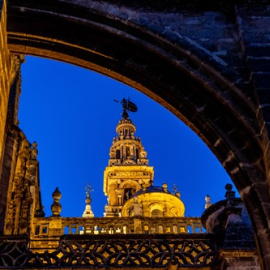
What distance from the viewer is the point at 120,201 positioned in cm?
3225

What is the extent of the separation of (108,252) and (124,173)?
25.1m

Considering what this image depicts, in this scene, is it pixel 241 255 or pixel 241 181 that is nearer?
pixel 241 181

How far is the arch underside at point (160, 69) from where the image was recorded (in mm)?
5730

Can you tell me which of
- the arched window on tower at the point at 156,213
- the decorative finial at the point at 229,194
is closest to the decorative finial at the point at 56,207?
the decorative finial at the point at 229,194

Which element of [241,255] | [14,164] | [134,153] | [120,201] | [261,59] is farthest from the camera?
[134,153]

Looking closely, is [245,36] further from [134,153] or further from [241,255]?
[134,153]

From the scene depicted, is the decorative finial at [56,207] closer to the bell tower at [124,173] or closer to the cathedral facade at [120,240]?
the cathedral facade at [120,240]

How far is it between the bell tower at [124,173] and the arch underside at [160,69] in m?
24.9

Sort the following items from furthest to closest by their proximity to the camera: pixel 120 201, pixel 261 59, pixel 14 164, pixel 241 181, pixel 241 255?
pixel 120 201 → pixel 14 164 → pixel 241 255 → pixel 261 59 → pixel 241 181

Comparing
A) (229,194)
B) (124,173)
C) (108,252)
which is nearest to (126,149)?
(124,173)

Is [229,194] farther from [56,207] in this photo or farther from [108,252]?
[56,207]

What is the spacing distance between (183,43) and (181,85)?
1.57 feet

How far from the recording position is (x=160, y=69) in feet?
21.5

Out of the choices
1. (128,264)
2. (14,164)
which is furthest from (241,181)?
(14,164)
